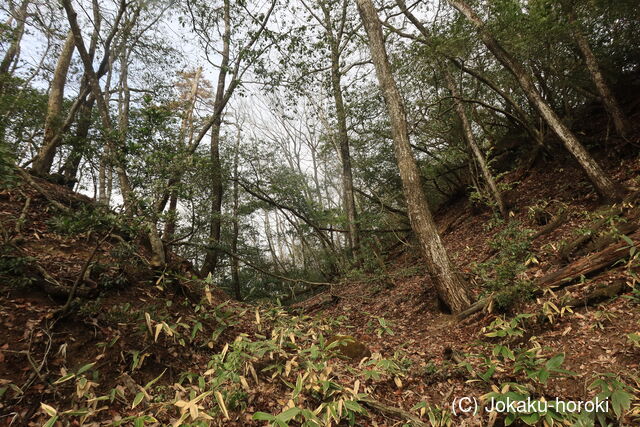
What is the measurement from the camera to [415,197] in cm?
514

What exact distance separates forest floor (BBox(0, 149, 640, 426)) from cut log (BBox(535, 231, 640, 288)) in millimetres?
48

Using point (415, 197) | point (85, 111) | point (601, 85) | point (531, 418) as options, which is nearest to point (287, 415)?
point (531, 418)

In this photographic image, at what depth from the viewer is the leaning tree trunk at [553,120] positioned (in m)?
5.66

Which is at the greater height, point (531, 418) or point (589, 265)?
point (589, 265)

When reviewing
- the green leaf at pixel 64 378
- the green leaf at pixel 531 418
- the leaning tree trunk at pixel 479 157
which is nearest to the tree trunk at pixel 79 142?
the green leaf at pixel 64 378

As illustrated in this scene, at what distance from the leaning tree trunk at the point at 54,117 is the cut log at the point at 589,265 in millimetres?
9685

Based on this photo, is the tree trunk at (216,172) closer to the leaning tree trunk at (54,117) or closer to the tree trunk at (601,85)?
the leaning tree trunk at (54,117)

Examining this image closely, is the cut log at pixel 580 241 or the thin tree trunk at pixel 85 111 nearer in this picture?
the cut log at pixel 580 241

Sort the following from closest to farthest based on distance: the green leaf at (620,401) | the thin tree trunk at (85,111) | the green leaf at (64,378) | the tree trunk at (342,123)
Result: the green leaf at (620,401) < the green leaf at (64,378) < the thin tree trunk at (85,111) < the tree trunk at (342,123)

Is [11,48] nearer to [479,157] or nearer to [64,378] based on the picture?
[64,378]

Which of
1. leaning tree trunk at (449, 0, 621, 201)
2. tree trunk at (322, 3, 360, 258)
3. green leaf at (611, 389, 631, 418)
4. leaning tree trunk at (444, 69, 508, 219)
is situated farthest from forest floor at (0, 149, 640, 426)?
tree trunk at (322, 3, 360, 258)

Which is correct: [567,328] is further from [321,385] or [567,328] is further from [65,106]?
[65,106]

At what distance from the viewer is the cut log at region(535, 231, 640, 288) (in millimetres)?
4074

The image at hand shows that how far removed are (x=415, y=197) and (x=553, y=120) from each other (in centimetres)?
364
